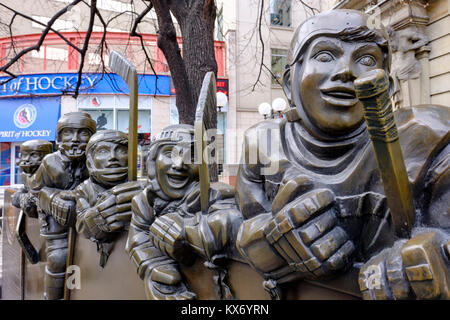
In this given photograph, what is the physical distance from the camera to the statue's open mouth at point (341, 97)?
1001mm

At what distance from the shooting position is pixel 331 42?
102 centimetres

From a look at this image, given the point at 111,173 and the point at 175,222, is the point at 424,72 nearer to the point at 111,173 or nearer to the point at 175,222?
the point at 111,173

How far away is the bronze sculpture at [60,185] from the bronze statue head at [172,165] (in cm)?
126

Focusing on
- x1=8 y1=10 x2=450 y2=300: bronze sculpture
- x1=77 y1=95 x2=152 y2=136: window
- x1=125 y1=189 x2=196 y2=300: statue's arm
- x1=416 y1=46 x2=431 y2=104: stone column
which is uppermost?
x1=77 y1=95 x2=152 y2=136: window

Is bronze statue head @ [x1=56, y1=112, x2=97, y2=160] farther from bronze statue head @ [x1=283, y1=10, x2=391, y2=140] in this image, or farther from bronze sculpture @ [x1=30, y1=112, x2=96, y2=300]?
bronze statue head @ [x1=283, y1=10, x2=391, y2=140]

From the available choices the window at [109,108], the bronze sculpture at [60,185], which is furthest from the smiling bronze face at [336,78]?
the window at [109,108]

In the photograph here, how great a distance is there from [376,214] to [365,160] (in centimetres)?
15

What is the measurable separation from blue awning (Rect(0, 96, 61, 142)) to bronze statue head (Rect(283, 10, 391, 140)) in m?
11.4

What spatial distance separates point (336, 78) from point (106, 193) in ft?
4.99

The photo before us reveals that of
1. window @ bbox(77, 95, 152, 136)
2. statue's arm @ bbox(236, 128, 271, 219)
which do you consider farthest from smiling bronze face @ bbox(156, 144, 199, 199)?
window @ bbox(77, 95, 152, 136)

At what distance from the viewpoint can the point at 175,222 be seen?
4.90 ft

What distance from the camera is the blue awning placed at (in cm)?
1108

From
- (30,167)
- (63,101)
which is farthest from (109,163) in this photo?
(63,101)
